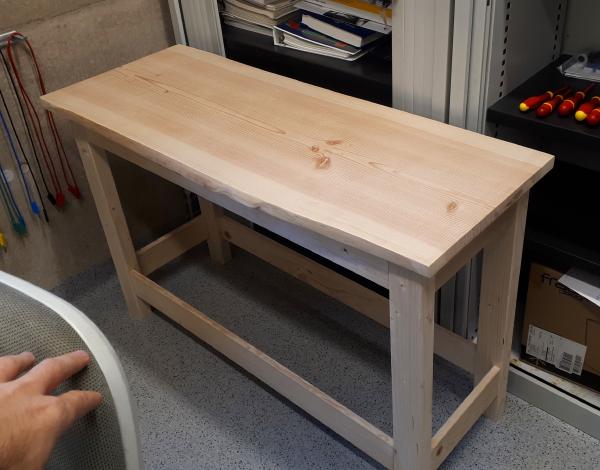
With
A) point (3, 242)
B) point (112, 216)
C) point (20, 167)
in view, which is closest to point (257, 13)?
point (112, 216)

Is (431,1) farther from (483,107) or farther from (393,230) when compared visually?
(393,230)

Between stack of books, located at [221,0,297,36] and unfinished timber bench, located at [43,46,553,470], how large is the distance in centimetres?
16

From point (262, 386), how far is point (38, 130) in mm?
928

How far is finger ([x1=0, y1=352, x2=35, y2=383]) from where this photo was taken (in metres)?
0.71

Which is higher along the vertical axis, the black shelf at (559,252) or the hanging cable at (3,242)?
the black shelf at (559,252)

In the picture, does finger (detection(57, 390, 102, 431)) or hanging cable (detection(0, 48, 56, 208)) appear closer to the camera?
finger (detection(57, 390, 102, 431))

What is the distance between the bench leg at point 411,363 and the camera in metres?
0.96

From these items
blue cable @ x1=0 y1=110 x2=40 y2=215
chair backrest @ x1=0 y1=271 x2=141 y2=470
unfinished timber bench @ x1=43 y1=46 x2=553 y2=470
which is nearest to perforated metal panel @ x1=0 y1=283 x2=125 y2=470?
chair backrest @ x1=0 y1=271 x2=141 y2=470

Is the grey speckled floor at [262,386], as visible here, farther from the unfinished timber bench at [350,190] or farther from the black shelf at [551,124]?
the black shelf at [551,124]

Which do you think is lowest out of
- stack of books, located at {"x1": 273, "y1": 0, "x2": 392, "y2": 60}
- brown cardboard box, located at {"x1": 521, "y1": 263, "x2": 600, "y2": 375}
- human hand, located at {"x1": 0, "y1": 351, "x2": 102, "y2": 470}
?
brown cardboard box, located at {"x1": 521, "y1": 263, "x2": 600, "y2": 375}

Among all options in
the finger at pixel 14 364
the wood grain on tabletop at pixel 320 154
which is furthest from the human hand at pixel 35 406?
the wood grain on tabletop at pixel 320 154

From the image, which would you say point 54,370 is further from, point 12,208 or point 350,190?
point 12,208

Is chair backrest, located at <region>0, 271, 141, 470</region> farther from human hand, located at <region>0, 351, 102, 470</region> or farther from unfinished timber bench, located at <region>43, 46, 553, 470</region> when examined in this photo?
unfinished timber bench, located at <region>43, 46, 553, 470</region>

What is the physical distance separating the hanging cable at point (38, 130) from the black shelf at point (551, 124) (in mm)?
1183
